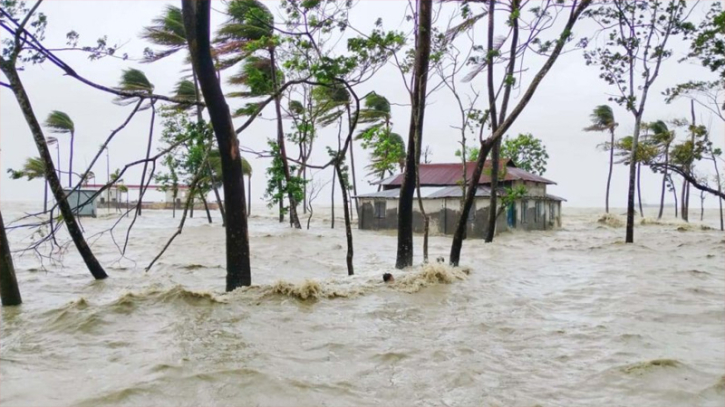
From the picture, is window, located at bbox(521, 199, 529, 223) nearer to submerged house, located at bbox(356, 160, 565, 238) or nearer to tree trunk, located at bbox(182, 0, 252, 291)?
submerged house, located at bbox(356, 160, 565, 238)

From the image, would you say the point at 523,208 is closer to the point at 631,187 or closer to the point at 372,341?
the point at 631,187

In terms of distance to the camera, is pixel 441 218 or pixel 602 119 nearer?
pixel 441 218

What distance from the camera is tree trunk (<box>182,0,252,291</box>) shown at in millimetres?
6387

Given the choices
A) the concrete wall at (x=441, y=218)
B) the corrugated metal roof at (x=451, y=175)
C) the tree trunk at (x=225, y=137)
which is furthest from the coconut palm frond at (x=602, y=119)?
the tree trunk at (x=225, y=137)

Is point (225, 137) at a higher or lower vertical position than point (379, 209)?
higher

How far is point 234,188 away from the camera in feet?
22.6

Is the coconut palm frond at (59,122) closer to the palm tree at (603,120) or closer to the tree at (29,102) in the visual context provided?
the tree at (29,102)

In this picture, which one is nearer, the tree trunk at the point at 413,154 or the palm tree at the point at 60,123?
the tree trunk at the point at 413,154

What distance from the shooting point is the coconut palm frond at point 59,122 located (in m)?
29.1

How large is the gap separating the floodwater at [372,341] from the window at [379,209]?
16.6 metres

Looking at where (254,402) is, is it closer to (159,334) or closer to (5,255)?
(159,334)

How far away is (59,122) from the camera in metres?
29.3

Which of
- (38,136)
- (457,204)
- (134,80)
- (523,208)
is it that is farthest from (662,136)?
(38,136)

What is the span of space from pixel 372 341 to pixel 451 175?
78.5 ft
